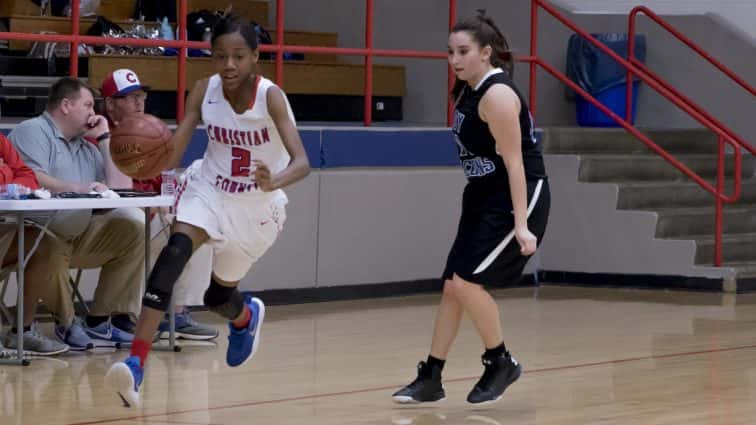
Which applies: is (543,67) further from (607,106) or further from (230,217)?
(230,217)

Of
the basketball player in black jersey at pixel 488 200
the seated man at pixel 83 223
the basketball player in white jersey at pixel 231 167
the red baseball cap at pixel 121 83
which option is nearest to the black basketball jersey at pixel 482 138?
the basketball player in black jersey at pixel 488 200

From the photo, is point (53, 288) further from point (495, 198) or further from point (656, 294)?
point (656, 294)

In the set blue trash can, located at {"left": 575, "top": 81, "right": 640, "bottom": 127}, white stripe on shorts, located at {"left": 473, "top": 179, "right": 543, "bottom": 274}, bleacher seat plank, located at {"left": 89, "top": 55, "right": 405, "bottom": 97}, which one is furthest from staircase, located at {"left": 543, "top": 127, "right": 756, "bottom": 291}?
white stripe on shorts, located at {"left": 473, "top": 179, "right": 543, "bottom": 274}

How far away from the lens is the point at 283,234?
10.7 m

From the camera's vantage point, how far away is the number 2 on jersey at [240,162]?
255 inches

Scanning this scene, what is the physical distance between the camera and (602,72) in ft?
44.7

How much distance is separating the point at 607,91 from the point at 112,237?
21.3 feet

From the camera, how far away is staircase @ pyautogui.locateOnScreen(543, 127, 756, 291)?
12.0 metres

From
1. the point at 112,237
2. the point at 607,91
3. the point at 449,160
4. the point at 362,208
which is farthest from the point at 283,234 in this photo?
the point at 607,91

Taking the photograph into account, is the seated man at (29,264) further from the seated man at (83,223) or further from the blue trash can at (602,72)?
the blue trash can at (602,72)

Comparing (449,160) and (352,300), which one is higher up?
(449,160)

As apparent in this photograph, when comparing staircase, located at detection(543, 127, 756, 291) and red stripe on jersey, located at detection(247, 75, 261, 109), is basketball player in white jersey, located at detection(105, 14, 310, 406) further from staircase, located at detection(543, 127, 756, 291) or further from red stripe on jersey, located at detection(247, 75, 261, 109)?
staircase, located at detection(543, 127, 756, 291)

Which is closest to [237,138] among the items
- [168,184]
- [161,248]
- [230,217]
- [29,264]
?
[230,217]

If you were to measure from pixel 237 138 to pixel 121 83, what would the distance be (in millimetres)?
1990
